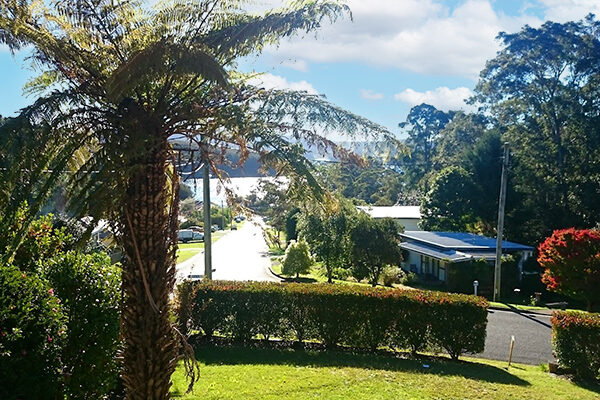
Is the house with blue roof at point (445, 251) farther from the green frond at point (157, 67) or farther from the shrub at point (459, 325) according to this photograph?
the green frond at point (157, 67)

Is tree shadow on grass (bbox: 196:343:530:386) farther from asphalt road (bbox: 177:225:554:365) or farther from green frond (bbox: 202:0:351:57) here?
green frond (bbox: 202:0:351:57)

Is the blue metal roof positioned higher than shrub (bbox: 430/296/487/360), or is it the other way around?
the blue metal roof

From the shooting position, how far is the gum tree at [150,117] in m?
4.35

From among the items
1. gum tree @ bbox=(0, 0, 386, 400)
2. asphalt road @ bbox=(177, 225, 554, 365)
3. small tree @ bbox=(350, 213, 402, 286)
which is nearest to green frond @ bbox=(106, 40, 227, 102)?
gum tree @ bbox=(0, 0, 386, 400)

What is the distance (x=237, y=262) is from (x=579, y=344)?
2586 cm

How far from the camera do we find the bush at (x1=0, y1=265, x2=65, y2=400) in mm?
4777

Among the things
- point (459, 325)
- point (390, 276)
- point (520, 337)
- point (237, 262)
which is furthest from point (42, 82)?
point (237, 262)

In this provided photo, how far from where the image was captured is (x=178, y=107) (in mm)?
4699

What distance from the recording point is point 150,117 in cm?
452

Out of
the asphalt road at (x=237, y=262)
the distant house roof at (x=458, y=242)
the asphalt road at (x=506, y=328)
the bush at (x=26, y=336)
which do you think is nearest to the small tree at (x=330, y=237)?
the asphalt road at (x=237, y=262)

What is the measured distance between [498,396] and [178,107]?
709 cm

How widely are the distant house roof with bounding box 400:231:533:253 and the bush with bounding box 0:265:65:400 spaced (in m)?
23.8

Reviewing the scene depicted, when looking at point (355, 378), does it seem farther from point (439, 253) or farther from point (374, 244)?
point (439, 253)

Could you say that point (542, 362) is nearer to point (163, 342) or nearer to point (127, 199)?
point (163, 342)
